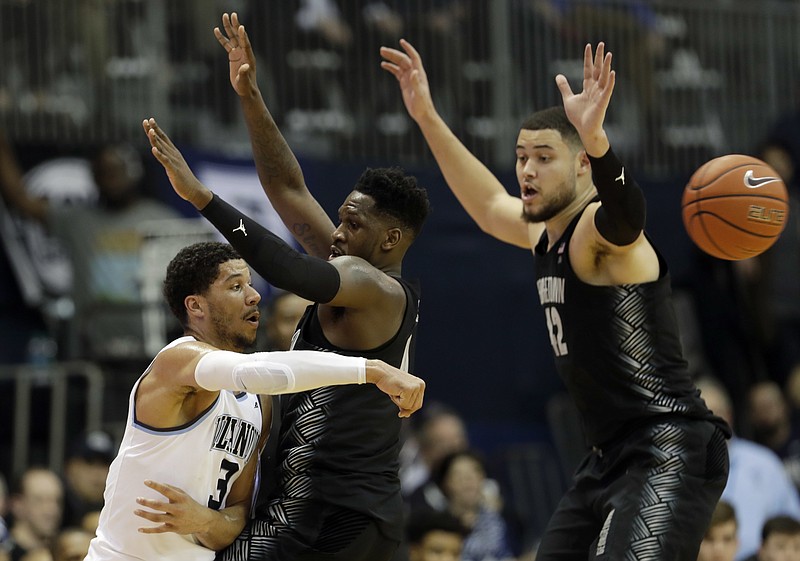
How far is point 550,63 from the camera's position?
14328 mm

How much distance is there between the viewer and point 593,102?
20.5 ft

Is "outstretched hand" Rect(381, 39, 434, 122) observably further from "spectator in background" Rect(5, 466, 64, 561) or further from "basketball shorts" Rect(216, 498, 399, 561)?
"spectator in background" Rect(5, 466, 64, 561)

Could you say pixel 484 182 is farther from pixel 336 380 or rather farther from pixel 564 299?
pixel 336 380

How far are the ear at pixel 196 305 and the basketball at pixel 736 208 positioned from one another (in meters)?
2.70

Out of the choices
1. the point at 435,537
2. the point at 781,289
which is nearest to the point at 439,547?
the point at 435,537

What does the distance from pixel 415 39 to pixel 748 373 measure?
5.02 meters

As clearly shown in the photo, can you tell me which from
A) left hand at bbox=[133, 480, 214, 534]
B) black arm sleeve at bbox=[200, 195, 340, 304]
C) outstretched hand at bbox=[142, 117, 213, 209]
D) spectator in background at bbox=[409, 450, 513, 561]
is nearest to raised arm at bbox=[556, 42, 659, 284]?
black arm sleeve at bbox=[200, 195, 340, 304]

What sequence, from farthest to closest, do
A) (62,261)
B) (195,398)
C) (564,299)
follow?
(62,261) < (564,299) < (195,398)

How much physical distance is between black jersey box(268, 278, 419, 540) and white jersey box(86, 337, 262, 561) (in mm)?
311

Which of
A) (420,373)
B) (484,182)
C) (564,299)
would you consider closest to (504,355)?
(420,373)

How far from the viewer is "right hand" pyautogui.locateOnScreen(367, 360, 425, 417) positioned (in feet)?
17.9

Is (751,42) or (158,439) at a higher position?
(751,42)

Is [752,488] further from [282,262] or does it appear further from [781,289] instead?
[282,262]

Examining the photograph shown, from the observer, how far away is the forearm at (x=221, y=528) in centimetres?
588
